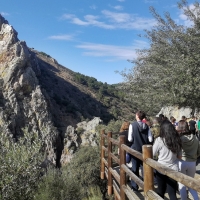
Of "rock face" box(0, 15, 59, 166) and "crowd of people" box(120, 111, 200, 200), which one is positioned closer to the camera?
"crowd of people" box(120, 111, 200, 200)

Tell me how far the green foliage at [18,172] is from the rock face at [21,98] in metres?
24.7

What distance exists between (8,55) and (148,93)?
1291 inches

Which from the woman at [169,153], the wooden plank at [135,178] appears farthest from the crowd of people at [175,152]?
the wooden plank at [135,178]

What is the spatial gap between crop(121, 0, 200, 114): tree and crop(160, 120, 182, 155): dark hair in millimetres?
5531

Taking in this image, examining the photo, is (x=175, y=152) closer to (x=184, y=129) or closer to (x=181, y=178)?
(x=184, y=129)

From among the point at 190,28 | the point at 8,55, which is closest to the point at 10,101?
the point at 8,55

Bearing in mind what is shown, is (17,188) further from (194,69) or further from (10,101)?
(10,101)

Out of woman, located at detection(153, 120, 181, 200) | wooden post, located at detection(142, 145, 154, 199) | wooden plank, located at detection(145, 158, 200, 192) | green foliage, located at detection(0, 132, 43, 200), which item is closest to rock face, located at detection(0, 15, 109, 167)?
green foliage, located at detection(0, 132, 43, 200)

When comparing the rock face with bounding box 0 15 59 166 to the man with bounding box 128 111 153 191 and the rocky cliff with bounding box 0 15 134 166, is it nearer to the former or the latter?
the rocky cliff with bounding box 0 15 134 166

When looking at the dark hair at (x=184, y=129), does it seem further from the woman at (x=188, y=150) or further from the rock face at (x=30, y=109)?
the rock face at (x=30, y=109)

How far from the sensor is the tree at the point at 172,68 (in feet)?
31.4

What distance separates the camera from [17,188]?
7.88m

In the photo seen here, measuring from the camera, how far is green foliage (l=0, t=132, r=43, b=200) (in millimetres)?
7578

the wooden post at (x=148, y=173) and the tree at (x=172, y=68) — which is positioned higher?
the tree at (x=172, y=68)
